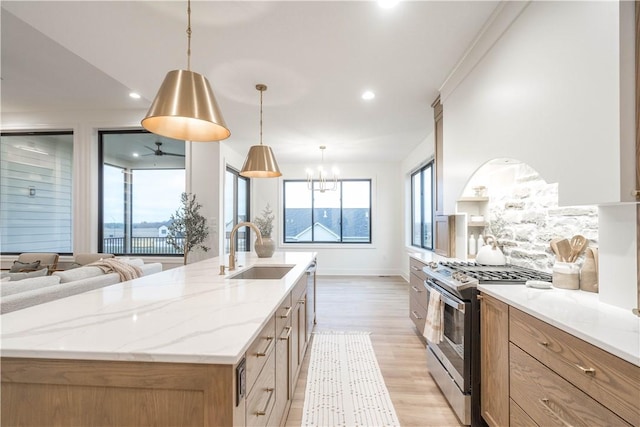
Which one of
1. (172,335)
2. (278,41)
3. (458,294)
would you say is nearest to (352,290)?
(458,294)

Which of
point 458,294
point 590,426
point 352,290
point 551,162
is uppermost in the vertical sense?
point 551,162

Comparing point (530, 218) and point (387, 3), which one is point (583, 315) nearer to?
point (530, 218)

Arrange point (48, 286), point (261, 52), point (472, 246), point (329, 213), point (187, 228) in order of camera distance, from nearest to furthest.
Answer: point (48, 286) → point (261, 52) → point (472, 246) → point (187, 228) → point (329, 213)

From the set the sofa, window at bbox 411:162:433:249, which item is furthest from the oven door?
window at bbox 411:162:433:249

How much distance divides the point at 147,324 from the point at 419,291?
9.00ft

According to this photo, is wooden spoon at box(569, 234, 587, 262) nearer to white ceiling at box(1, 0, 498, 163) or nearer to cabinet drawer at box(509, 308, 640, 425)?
cabinet drawer at box(509, 308, 640, 425)

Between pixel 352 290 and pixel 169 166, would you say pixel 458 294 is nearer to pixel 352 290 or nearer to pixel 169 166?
pixel 352 290

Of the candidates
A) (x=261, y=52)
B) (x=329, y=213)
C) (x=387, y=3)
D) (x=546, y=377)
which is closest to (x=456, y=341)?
(x=546, y=377)

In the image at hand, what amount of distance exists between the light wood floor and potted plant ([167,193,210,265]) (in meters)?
2.23

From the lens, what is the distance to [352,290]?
5.36m

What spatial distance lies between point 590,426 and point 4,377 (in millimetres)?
1998

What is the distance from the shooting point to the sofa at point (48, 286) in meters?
1.84

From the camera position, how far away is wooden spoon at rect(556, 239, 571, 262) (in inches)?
67.5

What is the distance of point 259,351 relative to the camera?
1.15 metres
